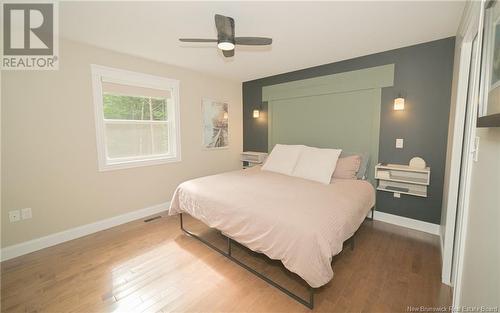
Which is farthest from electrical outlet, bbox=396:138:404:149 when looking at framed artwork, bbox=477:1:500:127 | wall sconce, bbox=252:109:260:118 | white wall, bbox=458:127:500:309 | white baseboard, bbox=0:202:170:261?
white baseboard, bbox=0:202:170:261

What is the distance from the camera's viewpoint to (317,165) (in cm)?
291

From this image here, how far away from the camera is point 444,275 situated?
71.5 inches

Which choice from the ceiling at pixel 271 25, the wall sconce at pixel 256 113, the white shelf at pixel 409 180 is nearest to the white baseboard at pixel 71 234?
the ceiling at pixel 271 25

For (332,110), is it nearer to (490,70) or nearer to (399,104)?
(399,104)

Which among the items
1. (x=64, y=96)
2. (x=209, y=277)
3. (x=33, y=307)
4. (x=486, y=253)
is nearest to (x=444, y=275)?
(x=486, y=253)

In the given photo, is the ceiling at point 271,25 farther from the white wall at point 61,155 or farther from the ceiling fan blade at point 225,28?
the white wall at point 61,155

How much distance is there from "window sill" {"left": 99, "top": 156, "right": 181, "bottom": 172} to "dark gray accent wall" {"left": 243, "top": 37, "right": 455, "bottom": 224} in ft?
10.6

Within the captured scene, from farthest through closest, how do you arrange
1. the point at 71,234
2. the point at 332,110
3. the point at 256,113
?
the point at 256,113, the point at 332,110, the point at 71,234

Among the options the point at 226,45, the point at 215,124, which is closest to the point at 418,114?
the point at 226,45

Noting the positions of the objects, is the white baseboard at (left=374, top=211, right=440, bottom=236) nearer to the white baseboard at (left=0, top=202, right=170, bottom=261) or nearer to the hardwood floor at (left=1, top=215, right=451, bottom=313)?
the hardwood floor at (left=1, top=215, right=451, bottom=313)

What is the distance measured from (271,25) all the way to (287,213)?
74.7 inches

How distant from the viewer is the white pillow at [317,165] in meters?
2.79

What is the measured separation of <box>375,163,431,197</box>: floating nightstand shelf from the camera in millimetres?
2658

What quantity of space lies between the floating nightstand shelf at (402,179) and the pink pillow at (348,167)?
0.88ft
